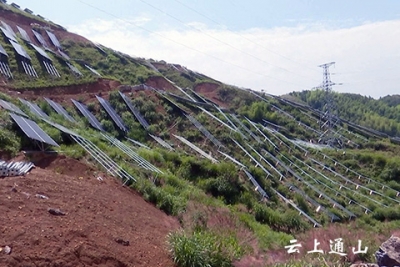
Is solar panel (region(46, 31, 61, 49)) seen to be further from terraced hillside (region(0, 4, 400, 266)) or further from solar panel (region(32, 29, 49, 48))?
solar panel (region(32, 29, 49, 48))

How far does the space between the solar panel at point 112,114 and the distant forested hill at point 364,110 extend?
2499 inches

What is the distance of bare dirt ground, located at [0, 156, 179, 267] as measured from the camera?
659 centimetres

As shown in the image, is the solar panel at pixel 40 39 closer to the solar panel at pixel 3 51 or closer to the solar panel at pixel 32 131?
the solar panel at pixel 3 51

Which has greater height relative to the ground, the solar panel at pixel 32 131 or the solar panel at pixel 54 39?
the solar panel at pixel 54 39

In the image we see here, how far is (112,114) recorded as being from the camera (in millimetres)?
23797

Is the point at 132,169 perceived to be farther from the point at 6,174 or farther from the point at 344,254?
the point at 344,254

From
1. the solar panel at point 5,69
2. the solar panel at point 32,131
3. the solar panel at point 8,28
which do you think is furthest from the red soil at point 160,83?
the solar panel at point 32,131

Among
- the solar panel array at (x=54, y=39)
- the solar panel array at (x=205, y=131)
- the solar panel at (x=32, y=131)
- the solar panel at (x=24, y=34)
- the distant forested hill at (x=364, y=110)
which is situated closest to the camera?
the solar panel at (x=32, y=131)

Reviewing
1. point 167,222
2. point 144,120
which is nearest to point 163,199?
point 167,222

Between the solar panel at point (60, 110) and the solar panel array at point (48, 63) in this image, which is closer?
the solar panel at point (60, 110)

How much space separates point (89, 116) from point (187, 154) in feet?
19.3

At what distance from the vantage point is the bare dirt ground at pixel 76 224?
659cm

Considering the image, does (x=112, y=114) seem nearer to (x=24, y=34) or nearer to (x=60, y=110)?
(x=60, y=110)

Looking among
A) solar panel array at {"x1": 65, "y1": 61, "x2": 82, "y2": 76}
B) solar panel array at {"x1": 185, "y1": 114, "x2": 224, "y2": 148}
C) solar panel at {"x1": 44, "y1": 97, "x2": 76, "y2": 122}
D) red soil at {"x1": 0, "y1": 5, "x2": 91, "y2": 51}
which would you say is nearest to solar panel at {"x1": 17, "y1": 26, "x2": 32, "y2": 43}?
red soil at {"x1": 0, "y1": 5, "x2": 91, "y2": 51}
